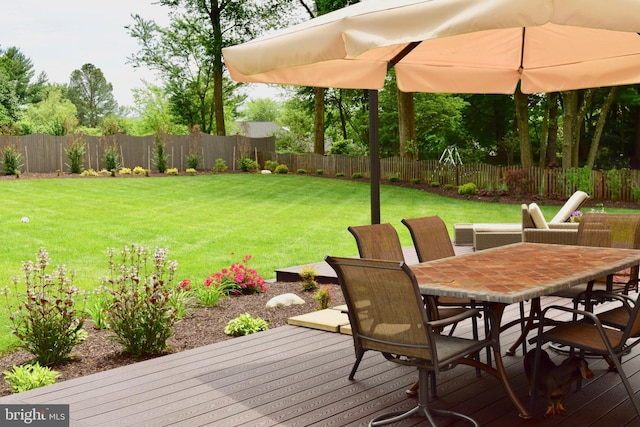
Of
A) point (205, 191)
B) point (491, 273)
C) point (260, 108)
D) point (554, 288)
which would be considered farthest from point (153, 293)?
point (260, 108)

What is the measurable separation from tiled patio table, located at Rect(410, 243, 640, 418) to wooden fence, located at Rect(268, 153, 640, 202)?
15.1 metres

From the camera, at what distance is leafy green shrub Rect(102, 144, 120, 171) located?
82.3ft

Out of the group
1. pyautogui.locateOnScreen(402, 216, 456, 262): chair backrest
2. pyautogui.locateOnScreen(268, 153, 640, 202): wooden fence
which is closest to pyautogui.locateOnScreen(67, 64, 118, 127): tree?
pyautogui.locateOnScreen(268, 153, 640, 202): wooden fence

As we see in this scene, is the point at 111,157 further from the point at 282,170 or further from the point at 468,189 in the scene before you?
the point at 468,189

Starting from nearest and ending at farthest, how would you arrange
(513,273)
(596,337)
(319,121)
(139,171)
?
(596,337) < (513,273) < (139,171) < (319,121)

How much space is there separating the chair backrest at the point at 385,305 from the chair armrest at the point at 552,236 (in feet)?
14.4

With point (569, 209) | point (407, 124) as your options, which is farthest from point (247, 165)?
point (569, 209)

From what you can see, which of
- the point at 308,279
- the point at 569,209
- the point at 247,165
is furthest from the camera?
the point at 247,165

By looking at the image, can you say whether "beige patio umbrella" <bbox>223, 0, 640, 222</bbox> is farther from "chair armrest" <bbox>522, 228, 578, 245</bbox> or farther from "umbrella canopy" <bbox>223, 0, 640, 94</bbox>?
"chair armrest" <bbox>522, 228, 578, 245</bbox>

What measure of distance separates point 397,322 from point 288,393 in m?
1.03

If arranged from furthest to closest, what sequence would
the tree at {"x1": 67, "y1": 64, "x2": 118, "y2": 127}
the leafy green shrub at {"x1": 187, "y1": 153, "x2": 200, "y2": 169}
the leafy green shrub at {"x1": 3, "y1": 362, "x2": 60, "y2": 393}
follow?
the tree at {"x1": 67, "y1": 64, "x2": 118, "y2": 127} < the leafy green shrub at {"x1": 187, "y1": 153, "x2": 200, "y2": 169} < the leafy green shrub at {"x1": 3, "y1": 362, "x2": 60, "y2": 393}

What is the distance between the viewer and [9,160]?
23.0 meters

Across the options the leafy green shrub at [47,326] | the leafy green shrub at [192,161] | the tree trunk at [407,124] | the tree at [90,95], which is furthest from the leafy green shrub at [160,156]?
the tree at [90,95]

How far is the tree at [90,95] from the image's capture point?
72000mm
